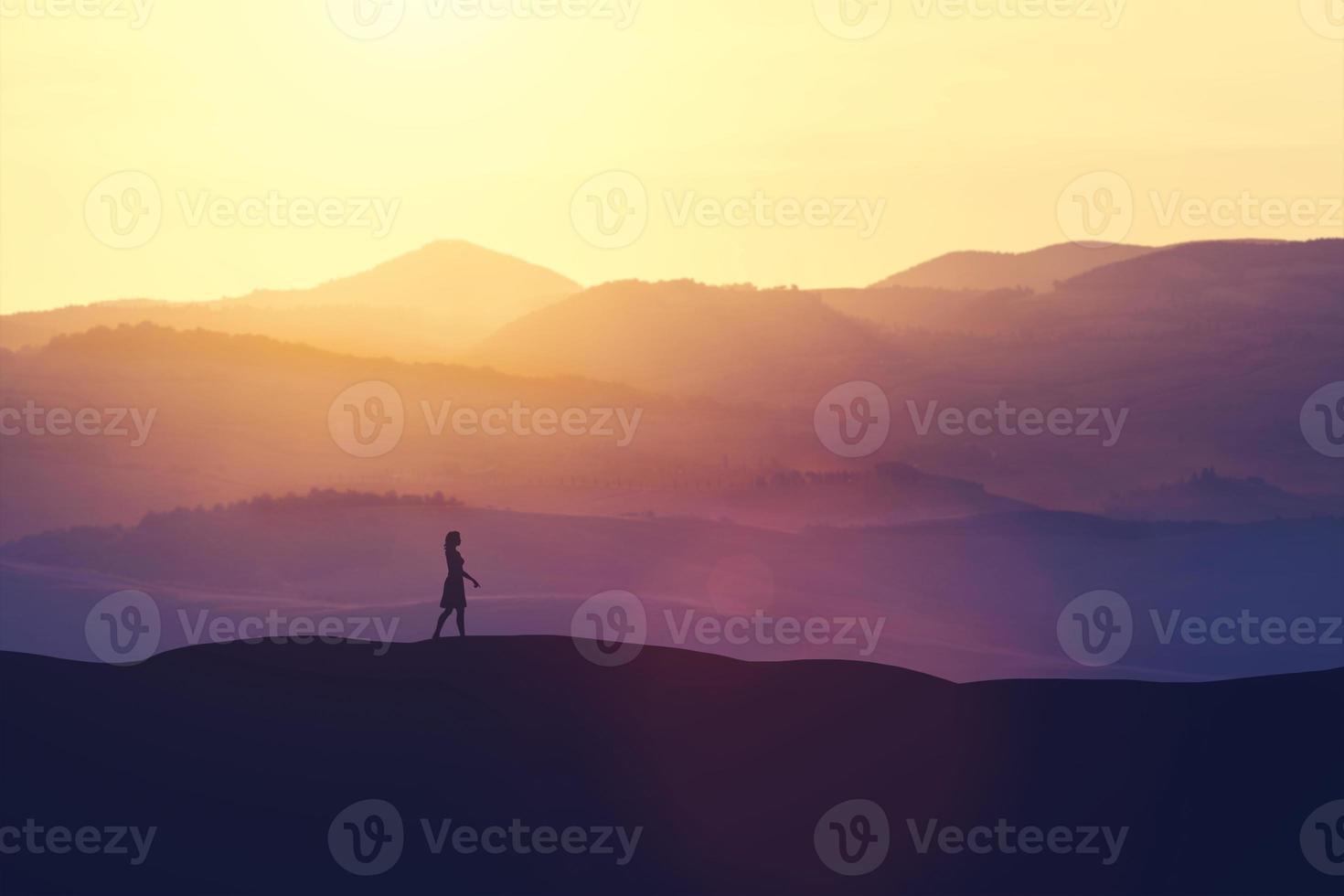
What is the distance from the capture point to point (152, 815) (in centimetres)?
1820

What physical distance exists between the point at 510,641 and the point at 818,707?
4461mm

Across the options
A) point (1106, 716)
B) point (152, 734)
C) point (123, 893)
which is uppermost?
point (1106, 716)

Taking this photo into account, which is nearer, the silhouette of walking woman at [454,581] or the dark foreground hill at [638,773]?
the dark foreground hill at [638,773]

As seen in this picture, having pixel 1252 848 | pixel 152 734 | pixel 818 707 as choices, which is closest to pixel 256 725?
pixel 152 734

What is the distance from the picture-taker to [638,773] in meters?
19.2

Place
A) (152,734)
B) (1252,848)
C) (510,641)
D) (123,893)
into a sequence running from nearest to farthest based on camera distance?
1. (123,893)
2. (1252,848)
3. (152,734)
4. (510,641)

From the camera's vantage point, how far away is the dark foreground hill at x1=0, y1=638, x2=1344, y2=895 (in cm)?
1780

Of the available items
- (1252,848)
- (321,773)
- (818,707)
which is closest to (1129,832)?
(1252,848)

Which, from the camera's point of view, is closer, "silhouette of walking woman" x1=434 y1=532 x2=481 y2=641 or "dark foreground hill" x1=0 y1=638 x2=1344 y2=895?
"dark foreground hill" x1=0 y1=638 x2=1344 y2=895

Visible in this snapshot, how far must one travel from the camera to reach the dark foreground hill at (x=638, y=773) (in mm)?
17797

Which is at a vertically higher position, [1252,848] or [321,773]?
[1252,848]

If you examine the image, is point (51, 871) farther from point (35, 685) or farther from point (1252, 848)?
point (1252, 848)

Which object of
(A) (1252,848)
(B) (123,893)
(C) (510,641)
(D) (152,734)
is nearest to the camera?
(B) (123,893)

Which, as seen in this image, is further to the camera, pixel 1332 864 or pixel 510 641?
pixel 510 641
